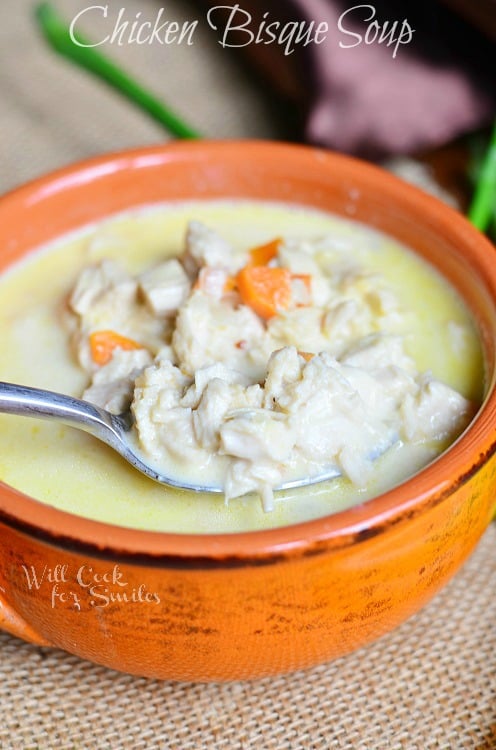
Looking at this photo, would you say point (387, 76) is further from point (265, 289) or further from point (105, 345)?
point (105, 345)

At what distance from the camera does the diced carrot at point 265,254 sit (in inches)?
71.0

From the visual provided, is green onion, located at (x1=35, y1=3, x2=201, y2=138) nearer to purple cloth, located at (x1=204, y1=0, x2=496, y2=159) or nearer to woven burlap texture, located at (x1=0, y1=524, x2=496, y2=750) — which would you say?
purple cloth, located at (x1=204, y1=0, x2=496, y2=159)

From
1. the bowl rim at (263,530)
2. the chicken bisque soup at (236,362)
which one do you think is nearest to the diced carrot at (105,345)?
the chicken bisque soup at (236,362)

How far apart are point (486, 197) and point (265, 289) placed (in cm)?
90

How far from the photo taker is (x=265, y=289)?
1.68m

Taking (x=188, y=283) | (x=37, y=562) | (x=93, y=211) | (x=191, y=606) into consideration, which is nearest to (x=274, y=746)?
(x=191, y=606)

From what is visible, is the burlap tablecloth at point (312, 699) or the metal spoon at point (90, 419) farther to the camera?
the burlap tablecloth at point (312, 699)

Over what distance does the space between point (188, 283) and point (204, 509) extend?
1.66ft

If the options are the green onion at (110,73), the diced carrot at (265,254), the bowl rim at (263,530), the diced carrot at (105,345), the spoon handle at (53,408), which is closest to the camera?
the bowl rim at (263,530)

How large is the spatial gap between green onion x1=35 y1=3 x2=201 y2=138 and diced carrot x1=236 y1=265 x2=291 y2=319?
0.86 metres

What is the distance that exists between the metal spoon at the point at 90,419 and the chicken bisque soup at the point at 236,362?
16 millimetres

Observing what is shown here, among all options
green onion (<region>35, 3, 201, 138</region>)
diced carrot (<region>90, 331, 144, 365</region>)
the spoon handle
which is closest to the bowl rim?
the spoon handle

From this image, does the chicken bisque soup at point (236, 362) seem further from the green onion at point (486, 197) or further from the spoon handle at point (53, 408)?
the green onion at point (486, 197)

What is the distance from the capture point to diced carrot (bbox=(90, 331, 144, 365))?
1.63 metres
